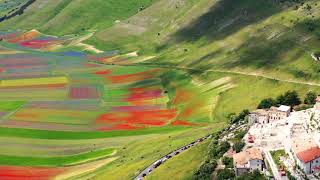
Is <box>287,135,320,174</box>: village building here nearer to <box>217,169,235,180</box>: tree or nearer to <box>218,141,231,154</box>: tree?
<box>217,169,235,180</box>: tree

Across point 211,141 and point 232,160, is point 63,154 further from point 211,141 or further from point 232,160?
point 232,160

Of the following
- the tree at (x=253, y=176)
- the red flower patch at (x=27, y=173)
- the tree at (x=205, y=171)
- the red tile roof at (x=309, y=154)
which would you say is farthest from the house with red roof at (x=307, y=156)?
the red flower patch at (x=27, y=173)

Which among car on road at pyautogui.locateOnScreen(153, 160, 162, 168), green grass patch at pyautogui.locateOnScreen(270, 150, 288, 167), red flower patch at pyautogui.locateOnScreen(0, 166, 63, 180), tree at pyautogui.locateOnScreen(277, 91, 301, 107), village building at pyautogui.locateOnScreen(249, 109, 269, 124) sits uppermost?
tree at pyautogui.locateOnScreen(277, 91, 301, 107)

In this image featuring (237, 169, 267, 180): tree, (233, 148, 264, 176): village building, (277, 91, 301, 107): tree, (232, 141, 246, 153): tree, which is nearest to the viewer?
(237, 169, 267, 180): tree

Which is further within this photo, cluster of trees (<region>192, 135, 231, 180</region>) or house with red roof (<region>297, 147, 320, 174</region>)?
cluster of trees (<region>192, 135, 231, 180</region>)

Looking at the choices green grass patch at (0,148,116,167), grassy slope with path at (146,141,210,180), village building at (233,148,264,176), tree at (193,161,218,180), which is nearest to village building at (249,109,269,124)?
grassy slope with path at (146,141,210,180)

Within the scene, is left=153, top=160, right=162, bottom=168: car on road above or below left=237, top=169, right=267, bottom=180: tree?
above

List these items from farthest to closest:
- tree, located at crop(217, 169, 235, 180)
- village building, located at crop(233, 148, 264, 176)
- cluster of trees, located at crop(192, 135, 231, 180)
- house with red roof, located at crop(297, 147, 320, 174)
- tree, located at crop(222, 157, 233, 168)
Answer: cluster of trees, located at crop(192, 135, 231, 180) → tree, located at crop(222, 157, 233, 168) → tree, located at crop(217, 169, 235, 180) → village building, located at crop(233, 148, 264, 176) → house with red roof, located at crop(297, 147, 320, 174)
